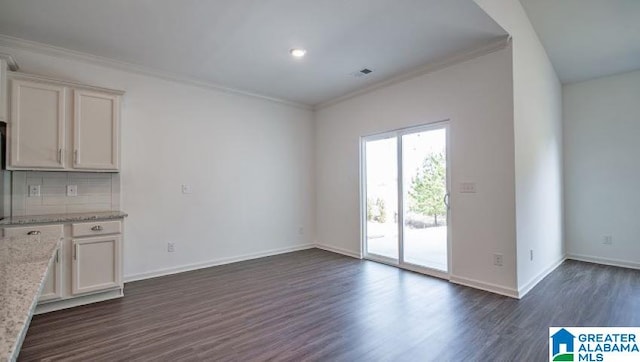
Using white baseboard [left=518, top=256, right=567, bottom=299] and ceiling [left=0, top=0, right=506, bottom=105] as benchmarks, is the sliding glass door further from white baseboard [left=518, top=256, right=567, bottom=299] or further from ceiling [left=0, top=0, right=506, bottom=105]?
ceiling [left=0, top=0, right=506, bottom=105]

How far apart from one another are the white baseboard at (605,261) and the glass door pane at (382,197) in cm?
289

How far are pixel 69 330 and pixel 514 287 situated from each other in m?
4.26

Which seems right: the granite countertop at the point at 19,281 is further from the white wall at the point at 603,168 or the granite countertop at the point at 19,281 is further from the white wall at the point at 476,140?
the white wall at the point at 603,168

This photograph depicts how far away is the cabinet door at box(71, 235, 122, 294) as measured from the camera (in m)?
3.07

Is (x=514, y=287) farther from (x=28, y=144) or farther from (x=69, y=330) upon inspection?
(x=28, y=144)

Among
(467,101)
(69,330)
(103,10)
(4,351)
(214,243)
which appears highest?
(103,10)

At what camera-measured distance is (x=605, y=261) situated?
4.49 m

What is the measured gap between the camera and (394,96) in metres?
4.45

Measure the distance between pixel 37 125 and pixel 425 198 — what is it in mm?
4531

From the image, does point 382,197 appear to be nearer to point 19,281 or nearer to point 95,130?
point 95,130

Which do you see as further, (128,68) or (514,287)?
(128,68)

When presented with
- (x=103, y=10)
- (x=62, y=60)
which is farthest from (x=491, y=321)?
(x=62, y=60)

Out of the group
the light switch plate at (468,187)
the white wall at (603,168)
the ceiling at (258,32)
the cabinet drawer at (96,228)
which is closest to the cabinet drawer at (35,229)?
the cabinet drawer at (96,228)

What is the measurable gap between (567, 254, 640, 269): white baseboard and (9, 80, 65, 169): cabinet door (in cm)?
705
